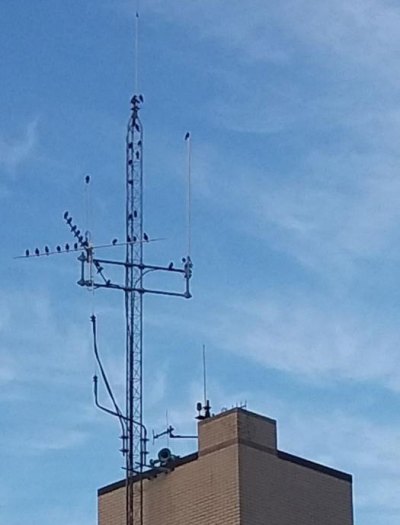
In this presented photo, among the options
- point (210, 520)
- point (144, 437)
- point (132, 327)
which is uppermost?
point (132, 327)

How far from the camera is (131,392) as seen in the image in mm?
37531

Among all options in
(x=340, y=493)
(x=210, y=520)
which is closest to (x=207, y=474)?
(x=210, y=520)

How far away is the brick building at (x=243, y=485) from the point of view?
1411 inches

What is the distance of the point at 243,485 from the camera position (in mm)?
35656

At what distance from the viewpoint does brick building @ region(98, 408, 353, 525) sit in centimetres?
3584

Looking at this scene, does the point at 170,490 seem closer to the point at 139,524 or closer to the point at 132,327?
the point at 139,524

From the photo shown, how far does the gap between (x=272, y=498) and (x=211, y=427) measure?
7.66 feet

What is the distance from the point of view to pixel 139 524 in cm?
3819

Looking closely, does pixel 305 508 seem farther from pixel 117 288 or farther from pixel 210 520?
pixel 117 288

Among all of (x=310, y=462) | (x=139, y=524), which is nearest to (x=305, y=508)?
(x=310, y=462)

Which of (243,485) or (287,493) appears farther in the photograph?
(287,493)

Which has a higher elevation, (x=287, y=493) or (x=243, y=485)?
(x=287, y=493)

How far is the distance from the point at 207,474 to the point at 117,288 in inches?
209

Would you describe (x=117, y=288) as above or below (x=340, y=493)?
above
